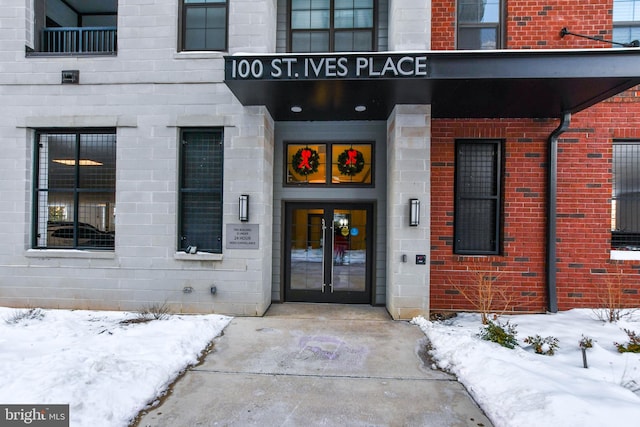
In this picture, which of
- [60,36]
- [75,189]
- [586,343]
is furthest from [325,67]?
[60,36]

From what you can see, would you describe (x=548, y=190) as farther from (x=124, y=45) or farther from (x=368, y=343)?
(x=124, y=45)

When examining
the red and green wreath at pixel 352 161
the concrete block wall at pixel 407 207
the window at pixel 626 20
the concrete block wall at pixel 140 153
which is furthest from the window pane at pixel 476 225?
the window at pixel 626 20

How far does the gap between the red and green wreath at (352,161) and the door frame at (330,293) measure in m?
0.67

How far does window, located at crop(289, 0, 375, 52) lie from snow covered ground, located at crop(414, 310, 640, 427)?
18.6 ft

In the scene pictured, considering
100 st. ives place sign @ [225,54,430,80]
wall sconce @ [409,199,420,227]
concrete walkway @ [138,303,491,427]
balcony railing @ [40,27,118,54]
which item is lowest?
concrete walkway @ [138,303,491,427]

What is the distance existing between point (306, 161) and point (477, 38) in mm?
4169

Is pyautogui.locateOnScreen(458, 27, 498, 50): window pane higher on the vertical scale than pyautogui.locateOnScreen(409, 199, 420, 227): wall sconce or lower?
higher

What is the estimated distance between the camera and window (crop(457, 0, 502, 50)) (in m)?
→ 6.62

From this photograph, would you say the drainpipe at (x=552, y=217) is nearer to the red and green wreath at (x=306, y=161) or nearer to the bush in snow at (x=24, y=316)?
the red and green wreath at (x=306, y=161)

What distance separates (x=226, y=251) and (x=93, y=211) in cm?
285

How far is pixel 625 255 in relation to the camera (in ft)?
21.2

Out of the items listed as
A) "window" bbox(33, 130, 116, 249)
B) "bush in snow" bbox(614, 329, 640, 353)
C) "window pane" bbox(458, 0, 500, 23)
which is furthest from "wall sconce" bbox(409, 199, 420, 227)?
"window" bbox(33, 130, 116, 249)

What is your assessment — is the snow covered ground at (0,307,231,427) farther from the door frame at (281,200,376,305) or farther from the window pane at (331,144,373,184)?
the window pane at (331,144,373,184)

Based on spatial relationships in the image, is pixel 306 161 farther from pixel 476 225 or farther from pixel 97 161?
pixel 97 161
